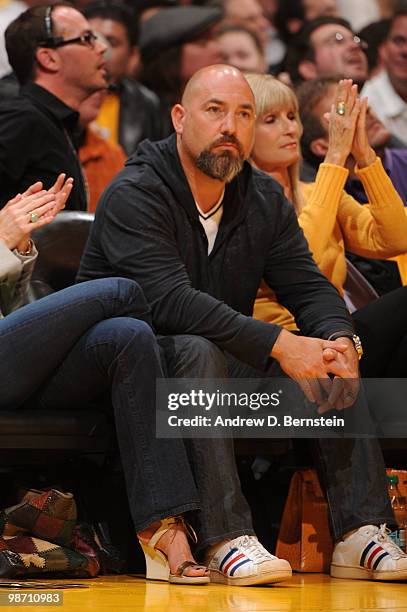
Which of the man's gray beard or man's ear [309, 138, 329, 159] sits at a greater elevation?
man's ear [309, 138, 329, 159]

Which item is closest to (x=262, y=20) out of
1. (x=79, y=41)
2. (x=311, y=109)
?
(x=79, y=41)

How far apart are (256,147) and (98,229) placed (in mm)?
818

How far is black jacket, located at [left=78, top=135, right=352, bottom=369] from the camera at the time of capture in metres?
2.66

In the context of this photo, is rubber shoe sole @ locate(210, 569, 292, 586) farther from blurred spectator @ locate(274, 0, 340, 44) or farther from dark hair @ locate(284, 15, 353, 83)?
blurred spectator @ locate(274, 0, 340, 44)

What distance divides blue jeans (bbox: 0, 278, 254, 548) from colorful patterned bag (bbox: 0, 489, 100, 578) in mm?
163

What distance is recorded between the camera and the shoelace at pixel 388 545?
251 cm

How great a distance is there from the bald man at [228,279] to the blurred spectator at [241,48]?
2214 millimetres

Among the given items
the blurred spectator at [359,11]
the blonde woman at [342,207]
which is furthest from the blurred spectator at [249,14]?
the blonde woman at [342,207]

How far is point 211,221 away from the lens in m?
2.91

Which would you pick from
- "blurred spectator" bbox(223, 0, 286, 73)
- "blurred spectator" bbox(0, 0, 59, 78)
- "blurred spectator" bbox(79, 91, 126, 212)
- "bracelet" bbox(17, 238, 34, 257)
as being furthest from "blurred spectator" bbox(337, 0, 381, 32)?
"bracelet" bbox(17, 238, 34, 257)

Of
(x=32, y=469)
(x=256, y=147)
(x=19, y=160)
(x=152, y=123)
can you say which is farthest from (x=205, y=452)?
A: (x=152, y=123)

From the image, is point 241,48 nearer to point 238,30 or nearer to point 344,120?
point 238,30

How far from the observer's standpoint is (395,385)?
294cm

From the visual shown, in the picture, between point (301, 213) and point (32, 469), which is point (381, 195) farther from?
point (32, 469)
